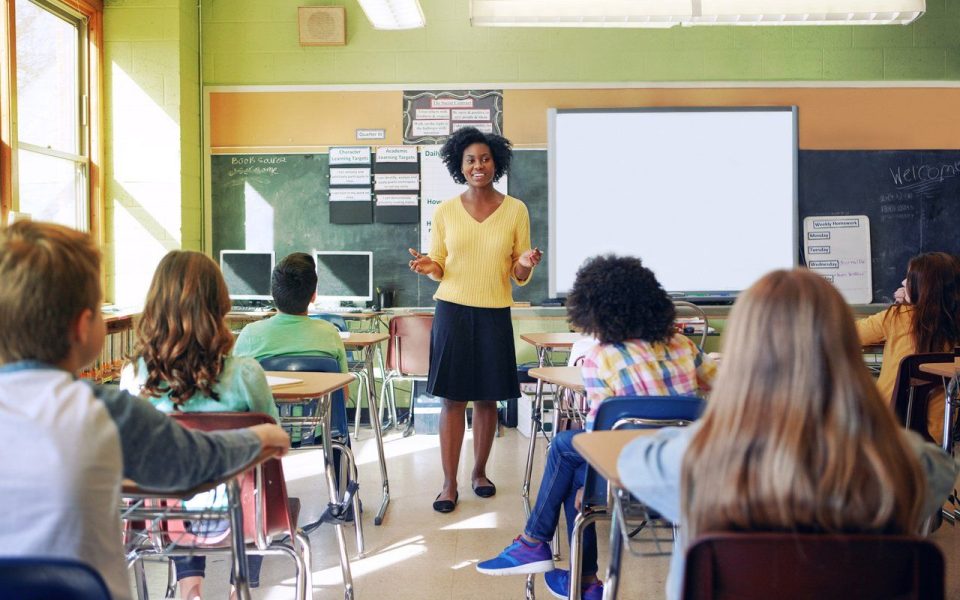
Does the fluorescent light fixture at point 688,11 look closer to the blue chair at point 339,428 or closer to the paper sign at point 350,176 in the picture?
the paper sign at point 350,176

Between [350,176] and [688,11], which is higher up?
[688,11]

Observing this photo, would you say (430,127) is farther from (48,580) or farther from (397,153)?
(48,580)

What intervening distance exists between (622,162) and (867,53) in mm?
1793

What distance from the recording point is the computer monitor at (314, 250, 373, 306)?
5562mm

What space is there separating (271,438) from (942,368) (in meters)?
2.36

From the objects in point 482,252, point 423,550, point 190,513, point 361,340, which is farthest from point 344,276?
point 190,513

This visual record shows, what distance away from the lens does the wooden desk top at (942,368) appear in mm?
2785

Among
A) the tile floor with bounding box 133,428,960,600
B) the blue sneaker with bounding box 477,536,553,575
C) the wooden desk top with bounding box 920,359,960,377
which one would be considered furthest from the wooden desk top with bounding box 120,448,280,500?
the wooden desk top with bounding box 920,359,960,377

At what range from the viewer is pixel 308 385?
8.18 feet

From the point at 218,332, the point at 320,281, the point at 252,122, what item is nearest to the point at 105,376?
the point at 320,281

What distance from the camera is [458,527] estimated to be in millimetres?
3379

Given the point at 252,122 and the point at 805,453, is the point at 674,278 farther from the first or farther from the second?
the point at 805,453

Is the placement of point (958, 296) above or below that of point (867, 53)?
below

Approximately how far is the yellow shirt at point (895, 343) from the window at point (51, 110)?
4052mm
